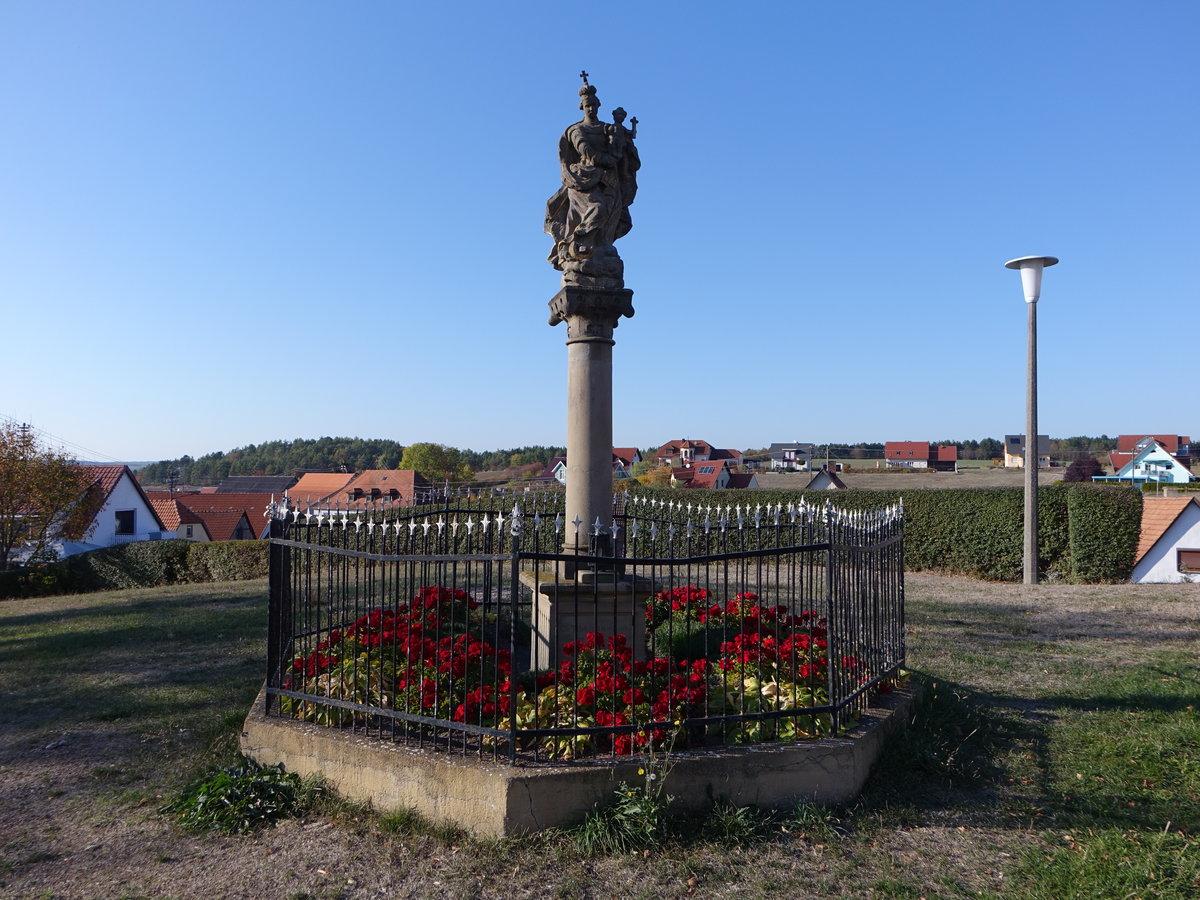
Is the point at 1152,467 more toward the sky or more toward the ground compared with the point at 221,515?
more toward the sky

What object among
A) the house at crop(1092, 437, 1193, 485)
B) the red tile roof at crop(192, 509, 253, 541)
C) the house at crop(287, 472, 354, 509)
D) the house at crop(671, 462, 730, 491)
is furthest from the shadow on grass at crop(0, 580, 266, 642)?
the house at crop(1092, 437, 1193, 485)

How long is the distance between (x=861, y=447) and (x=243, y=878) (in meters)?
82.5

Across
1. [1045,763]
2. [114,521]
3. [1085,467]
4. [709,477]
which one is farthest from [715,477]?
[1045,763]

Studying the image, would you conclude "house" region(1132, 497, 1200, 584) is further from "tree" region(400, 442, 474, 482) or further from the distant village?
"tree" region(400, 442, 474, 482)

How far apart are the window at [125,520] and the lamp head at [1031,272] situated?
32.6m

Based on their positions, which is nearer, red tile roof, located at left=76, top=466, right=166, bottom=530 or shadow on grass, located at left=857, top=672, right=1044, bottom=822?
shadow on grass, located at left=857, top=672, right=1044, bottom=822

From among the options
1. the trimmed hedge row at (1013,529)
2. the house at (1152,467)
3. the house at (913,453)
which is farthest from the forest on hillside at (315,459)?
the trimmed hedge row at (1013,529)

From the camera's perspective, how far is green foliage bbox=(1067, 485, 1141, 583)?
51.2ft

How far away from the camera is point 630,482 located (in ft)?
88.6

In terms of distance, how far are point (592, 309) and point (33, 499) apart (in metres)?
23.6

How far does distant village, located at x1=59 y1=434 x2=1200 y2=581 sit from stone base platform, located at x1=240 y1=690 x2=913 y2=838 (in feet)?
5.30

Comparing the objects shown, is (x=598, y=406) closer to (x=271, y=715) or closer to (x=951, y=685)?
(x=271, y=715)

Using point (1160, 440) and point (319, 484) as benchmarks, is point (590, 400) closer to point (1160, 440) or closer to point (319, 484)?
point (319, 484)

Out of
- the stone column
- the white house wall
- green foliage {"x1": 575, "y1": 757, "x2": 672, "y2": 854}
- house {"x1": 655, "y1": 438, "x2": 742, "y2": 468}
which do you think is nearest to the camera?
green foliage {"x1": 575, "y1": 757, "x2": 672, "y2": 854}
